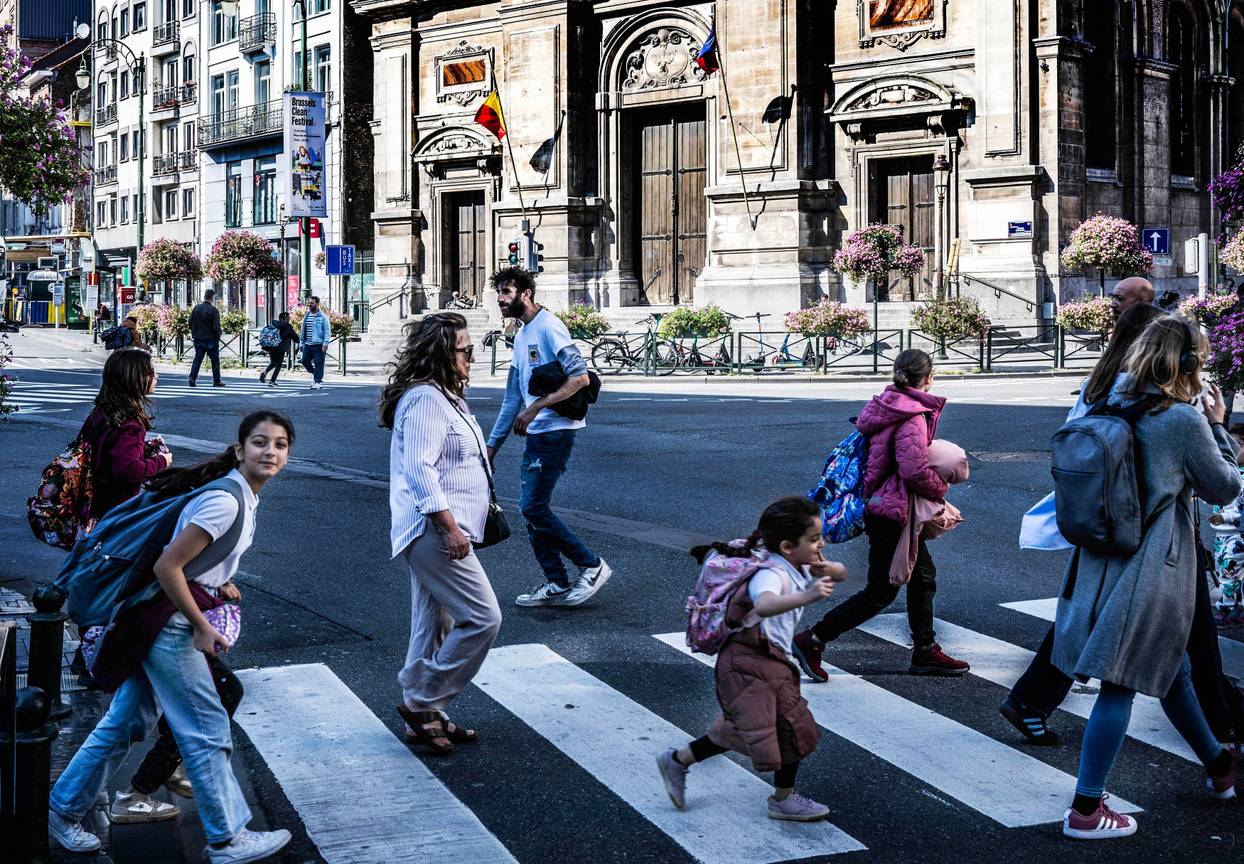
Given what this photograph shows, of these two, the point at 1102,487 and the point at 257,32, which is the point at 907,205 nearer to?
the point at 257,32

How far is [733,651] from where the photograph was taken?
522 cm

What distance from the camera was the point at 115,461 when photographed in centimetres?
660

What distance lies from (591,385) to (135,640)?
461 centimetres

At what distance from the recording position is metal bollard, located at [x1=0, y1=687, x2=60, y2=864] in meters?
4.03

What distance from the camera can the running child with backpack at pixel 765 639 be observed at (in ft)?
16.8

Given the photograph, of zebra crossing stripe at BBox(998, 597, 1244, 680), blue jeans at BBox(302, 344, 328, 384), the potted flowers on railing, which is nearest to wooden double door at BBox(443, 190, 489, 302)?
→ the potted flowers on railing

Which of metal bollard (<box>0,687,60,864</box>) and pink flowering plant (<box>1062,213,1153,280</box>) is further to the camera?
pink flowering plant (<box>1062,213,1153,280</box>)

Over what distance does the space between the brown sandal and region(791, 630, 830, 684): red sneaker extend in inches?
73.0

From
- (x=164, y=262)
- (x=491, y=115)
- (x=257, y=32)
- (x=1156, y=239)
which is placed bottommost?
(x=1156, y=239)

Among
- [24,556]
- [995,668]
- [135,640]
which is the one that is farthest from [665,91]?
[135,640]

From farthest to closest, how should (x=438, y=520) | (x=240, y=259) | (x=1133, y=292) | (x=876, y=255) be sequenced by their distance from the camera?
1. (x=240, y=259)
2. (x=876, y=255)
3. (x=1133, y=292)
4. (x=438, y=520)

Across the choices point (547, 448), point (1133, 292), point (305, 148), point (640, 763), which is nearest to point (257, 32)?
point (305, 148)

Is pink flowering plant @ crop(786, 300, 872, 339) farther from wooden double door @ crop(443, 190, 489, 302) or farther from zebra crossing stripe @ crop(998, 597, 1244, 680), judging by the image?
zebra crossing stripe @ crop(998, 597, 1244, 680)

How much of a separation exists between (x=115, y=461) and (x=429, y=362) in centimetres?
147
